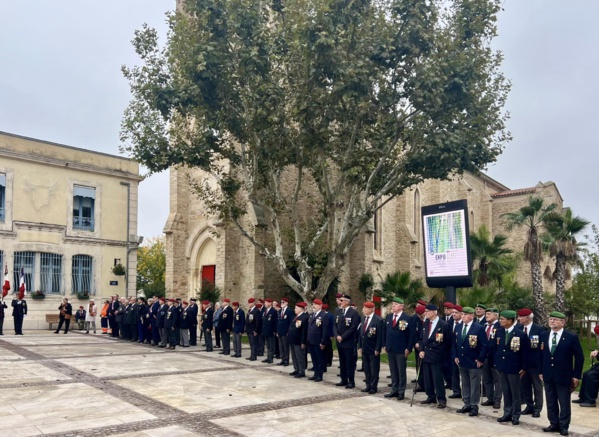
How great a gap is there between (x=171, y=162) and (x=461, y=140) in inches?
339

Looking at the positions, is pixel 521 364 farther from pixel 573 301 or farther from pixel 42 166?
pixel 573 301

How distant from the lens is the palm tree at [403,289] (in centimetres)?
2286

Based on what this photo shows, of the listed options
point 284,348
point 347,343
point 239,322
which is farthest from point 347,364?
point 239,322

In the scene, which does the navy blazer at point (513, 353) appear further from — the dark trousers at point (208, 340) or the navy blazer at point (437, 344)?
the dark trousers at point (208, 340)

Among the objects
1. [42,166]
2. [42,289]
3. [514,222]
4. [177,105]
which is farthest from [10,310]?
[514,222]

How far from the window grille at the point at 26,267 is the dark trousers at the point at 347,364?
18.7 meters

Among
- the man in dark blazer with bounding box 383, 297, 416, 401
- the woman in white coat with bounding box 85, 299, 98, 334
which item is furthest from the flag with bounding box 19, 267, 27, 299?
the man in dark blazer with bounding box 383, 297, 416, 401

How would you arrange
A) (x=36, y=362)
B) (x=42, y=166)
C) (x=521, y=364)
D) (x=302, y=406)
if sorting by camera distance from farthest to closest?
(x=42, y=166), (x=36, y=362), (x=302, y=406), (x=521, y=364)

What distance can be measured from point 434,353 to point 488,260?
54.6 ft

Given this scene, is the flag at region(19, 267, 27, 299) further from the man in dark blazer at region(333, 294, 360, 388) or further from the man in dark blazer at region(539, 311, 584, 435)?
the man in dark blazer at region(539, 311, 584, 435)

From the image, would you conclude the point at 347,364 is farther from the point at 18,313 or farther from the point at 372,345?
the point at 18,313

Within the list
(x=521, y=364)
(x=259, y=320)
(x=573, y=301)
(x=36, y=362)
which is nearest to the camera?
(x=521, y=364)

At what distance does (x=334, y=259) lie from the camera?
56.9 ft

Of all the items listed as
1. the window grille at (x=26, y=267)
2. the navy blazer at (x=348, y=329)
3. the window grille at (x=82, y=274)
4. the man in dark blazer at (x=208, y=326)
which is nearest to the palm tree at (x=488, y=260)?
the man in dark blazer at (x=208, y=326)
